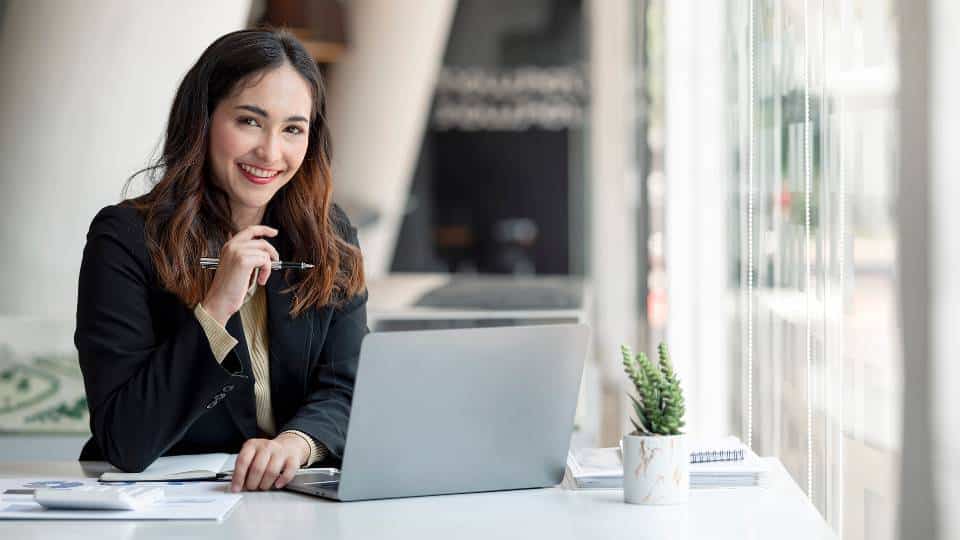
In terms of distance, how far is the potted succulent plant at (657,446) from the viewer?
1.64m

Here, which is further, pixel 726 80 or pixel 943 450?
pixel 726 80

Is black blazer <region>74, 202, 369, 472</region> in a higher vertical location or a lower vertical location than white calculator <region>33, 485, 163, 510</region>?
higher

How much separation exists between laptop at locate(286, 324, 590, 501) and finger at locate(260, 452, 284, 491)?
0.04m

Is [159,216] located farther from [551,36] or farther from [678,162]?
[551,36]

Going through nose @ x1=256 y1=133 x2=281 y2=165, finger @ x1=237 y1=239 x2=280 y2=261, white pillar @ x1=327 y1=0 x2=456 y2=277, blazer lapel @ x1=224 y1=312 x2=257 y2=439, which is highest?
white pillar @ x1=327 y1=0 x2=456 y2=277

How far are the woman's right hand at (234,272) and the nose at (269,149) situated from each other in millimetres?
218

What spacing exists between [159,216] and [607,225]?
258 inches

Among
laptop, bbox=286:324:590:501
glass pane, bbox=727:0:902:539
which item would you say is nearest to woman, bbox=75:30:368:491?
laptop, bbox=286:324:590:501

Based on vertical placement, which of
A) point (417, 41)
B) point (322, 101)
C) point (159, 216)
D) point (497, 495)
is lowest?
point (497, 495)

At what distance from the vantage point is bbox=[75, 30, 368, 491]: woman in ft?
6.28

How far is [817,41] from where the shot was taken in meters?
2.21

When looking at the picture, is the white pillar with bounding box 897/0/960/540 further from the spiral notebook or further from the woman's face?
the woman's face

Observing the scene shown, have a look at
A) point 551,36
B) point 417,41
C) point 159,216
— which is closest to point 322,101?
point 159,216

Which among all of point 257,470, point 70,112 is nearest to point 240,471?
point 257,470
